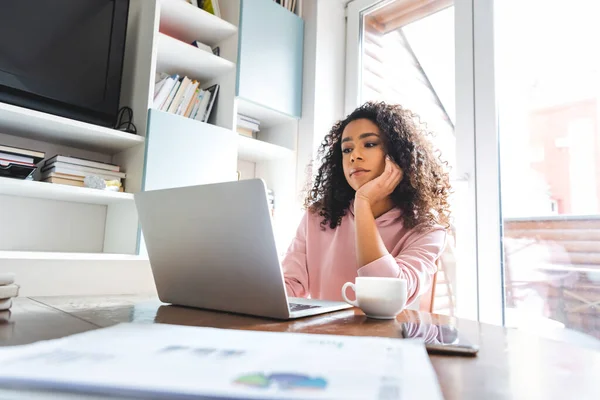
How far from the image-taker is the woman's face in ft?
4.87

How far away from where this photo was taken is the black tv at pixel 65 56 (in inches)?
61.1

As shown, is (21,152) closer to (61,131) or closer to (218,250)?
(61,131)

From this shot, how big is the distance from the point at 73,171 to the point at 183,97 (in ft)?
2.05

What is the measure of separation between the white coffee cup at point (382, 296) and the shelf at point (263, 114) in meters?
1.57

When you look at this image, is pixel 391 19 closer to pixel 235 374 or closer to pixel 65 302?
pixel 65 302

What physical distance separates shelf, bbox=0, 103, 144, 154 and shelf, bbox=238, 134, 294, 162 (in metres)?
0.59

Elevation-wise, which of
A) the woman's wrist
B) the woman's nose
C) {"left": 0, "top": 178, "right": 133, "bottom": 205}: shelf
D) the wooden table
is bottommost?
the wooden table

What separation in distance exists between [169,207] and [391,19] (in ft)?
6.67

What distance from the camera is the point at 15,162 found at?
1.46 metres

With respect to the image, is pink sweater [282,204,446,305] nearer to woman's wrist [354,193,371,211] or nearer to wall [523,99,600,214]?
woman's wrist [354,193,371,211]

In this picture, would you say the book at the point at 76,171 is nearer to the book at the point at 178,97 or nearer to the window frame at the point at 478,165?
the book at the point at 178,97

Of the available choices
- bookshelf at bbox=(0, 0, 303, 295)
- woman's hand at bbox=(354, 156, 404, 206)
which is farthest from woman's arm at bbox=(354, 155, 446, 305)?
bookshelf at bbox=(0, 0, 303, 295)

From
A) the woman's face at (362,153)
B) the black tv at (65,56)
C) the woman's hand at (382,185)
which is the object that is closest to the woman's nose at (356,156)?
the woman's face at (362,153)

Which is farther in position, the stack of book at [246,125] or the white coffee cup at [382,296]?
the stack of book at [246,125]
